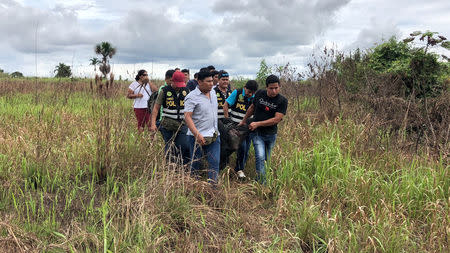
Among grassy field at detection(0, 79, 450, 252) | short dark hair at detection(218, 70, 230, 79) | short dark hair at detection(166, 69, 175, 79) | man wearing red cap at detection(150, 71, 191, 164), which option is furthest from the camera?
short dark hair at detection(166, 69, 175, 79)

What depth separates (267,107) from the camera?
4.64 metres

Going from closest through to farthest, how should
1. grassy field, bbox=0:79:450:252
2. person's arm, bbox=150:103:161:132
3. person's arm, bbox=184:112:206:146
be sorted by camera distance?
grassy field, bbox=0:79:450:252 < person's arm, bbox=184:112:206:146 < person's arm, bbox=150:103:161:132

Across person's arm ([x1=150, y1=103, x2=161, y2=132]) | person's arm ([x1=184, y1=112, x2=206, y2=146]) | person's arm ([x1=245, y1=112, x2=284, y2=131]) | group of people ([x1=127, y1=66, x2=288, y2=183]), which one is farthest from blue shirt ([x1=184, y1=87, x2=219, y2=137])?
person's arm ([x1=150, y1=103, x2=161, y2=132])

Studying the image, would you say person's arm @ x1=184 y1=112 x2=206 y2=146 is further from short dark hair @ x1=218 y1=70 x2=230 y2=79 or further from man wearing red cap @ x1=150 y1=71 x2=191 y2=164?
short dark hair @ x1=218 y1=70 x2=230 y2=79

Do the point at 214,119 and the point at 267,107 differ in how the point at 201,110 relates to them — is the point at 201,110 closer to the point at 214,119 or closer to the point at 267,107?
the point at 214,119

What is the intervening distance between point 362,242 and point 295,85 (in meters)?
6.68

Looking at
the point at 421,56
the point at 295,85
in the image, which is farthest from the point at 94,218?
the point at 421,56

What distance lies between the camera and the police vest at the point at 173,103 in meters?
4.79

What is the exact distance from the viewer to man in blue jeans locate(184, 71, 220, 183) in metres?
4.07

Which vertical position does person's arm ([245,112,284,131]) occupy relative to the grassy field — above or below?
above

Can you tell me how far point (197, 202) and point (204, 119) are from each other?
1070 mm

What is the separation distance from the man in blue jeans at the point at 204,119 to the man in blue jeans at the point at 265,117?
0.62m

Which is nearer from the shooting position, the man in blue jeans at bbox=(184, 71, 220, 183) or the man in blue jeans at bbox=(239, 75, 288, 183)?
the man in blue jeans at bbox=(184, 71, 220, 183)

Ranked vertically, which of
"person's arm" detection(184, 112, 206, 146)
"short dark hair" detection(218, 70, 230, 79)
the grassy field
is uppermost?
"short dark hair" detection(218, 70, 230, 79)
